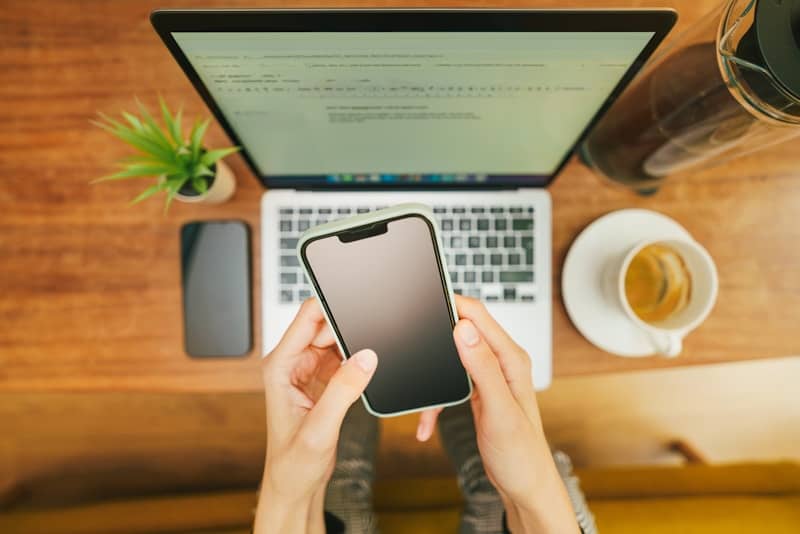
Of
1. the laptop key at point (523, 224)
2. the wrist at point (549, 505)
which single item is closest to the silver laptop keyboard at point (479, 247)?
the laptop key at point (523, 224)

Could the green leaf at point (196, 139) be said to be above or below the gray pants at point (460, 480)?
above

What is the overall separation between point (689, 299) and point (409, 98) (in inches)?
16.3

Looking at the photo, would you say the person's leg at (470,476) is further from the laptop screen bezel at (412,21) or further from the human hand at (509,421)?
the laptop screen bezel at (412,21)

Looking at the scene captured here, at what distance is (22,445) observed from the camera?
1188mm

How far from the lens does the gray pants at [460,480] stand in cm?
75

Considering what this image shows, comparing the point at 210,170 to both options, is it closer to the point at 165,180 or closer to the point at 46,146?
the point at 165,180

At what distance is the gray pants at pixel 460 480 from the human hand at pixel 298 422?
197 mm

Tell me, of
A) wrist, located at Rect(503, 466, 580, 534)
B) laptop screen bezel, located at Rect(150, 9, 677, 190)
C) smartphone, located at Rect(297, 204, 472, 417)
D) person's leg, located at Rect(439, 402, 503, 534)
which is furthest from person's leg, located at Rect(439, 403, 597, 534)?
laptop screen bezel, located at Rect(150, 9, 677, 190)

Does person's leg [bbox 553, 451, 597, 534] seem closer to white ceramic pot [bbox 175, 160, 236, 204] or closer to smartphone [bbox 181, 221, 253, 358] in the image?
smartphone [bbox 181, 221, 253, 358]

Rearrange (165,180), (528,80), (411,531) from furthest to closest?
(411,531), (165,180), (528,80)

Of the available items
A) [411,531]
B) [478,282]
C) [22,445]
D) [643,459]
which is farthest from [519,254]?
[22,445]

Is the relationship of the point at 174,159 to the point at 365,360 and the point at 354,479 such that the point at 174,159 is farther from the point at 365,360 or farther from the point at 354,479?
the point at 354,479

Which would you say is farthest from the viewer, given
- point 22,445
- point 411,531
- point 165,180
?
point 22,445

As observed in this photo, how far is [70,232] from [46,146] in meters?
0.12
